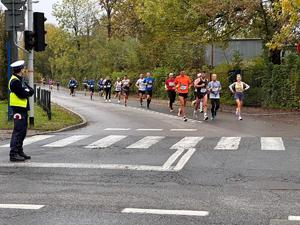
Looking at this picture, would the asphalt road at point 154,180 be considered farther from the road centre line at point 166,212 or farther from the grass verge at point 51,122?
the grass verge at point 51,122

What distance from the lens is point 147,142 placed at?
13.4 meters

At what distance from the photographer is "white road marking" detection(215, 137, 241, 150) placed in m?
12.3

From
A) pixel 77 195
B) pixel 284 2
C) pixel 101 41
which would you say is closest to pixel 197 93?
pixel 284 2

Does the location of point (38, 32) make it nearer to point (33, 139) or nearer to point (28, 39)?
point (28, 39)

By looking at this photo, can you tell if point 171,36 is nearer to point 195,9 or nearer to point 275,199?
point 195,9

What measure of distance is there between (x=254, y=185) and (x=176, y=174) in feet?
4.57

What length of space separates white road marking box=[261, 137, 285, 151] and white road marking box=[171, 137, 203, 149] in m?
1.57

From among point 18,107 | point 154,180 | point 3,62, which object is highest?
point 3,62

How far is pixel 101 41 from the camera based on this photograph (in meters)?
65.2

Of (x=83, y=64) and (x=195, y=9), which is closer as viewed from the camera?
(x=195, y=9)

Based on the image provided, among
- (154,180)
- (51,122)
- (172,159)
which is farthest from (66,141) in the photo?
(154,180)

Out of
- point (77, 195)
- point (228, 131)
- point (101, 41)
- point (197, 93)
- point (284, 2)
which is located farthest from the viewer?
point (101, 41)

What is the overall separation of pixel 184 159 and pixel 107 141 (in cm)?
371

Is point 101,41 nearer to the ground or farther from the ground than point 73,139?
farther from the ground
